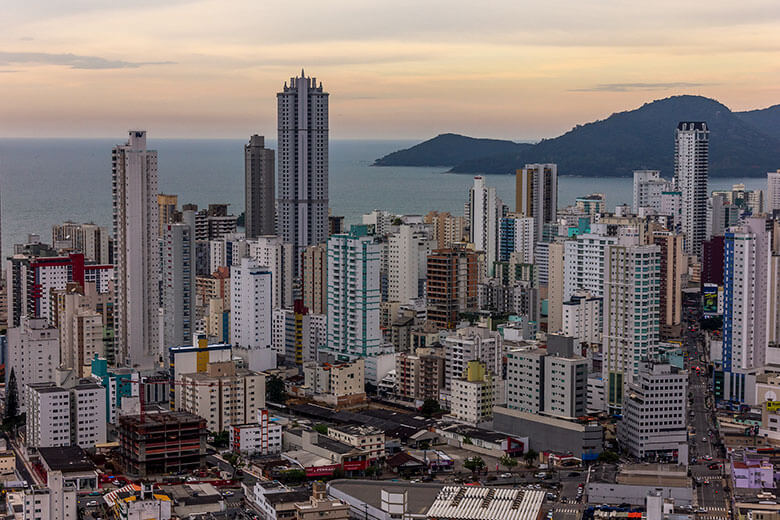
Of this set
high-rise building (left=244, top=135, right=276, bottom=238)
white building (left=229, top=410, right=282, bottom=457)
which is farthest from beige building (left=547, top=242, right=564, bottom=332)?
high-rise building (left=244, top=135, right=276, bottom=238)

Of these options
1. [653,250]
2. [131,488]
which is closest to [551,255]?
[653,250]

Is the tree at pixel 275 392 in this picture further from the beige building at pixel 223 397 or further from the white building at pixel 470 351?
the white building at pixel 470 351

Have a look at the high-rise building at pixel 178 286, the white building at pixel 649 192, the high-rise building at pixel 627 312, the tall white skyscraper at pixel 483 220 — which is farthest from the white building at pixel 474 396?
the white building at pixel 649 192

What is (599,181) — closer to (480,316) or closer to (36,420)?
(480,316)

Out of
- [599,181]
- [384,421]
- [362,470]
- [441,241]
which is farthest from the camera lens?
[599,181]

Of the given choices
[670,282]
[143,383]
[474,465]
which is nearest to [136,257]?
[143,383]

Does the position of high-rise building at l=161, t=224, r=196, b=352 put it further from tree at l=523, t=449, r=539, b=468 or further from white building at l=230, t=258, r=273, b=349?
tree at l=523, t=449, r=539, b=468
